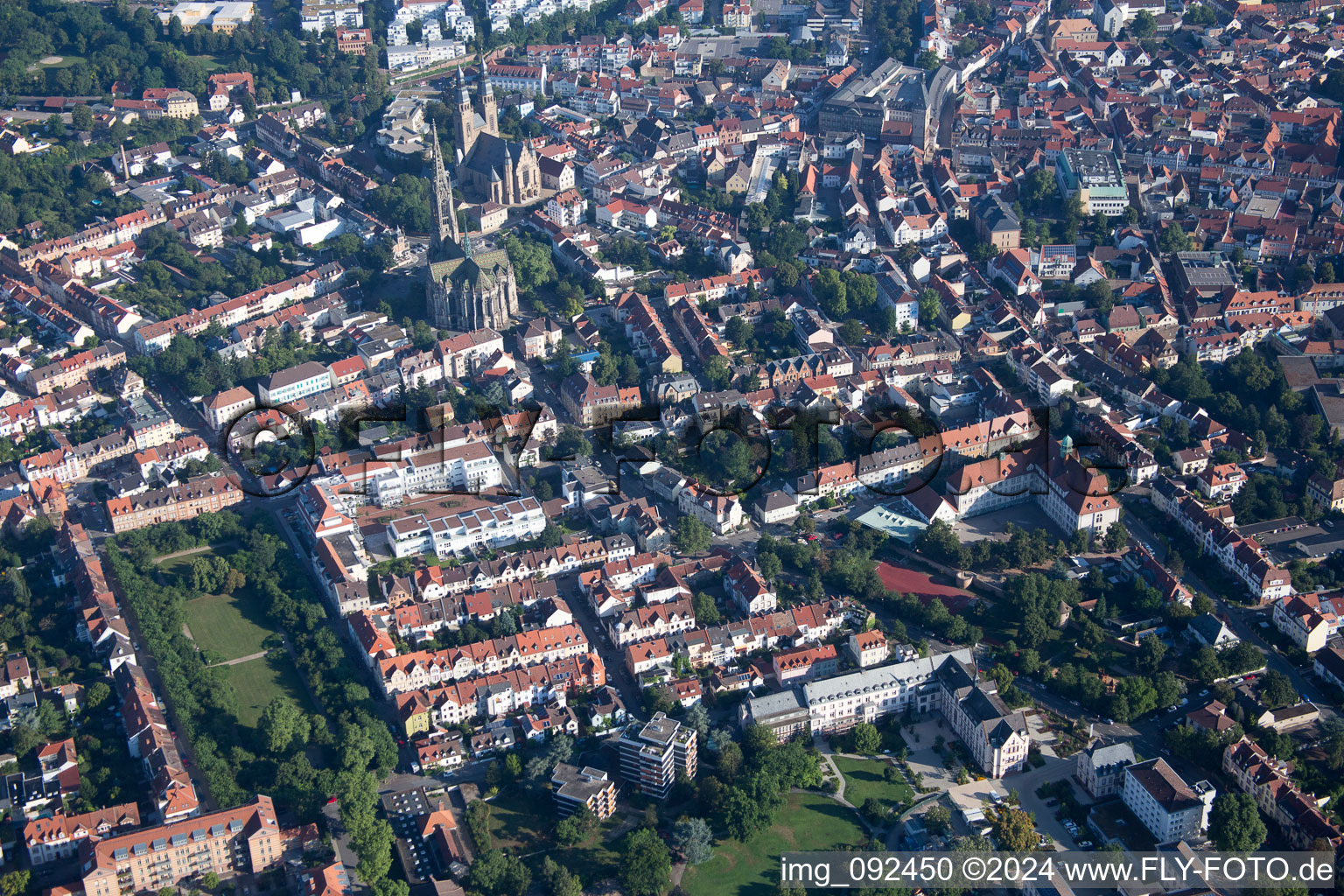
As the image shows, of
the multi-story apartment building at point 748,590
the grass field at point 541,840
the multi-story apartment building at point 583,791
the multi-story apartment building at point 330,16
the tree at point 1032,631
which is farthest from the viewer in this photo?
the multi-story apartment building at point 330,16

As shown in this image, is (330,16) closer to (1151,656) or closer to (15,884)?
(15,884)

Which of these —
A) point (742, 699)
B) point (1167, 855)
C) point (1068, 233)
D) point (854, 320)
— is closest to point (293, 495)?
point (742, 699)

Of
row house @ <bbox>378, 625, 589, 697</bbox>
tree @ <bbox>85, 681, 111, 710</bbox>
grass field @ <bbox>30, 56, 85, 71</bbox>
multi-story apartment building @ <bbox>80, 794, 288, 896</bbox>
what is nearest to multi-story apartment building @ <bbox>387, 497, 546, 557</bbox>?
row house @ <bbox>378, 625, 589, 697</bbox>

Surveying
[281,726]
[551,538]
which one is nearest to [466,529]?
[551,538]

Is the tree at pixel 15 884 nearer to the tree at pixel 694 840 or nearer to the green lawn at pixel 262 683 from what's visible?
the green lawn at pixel 262 683

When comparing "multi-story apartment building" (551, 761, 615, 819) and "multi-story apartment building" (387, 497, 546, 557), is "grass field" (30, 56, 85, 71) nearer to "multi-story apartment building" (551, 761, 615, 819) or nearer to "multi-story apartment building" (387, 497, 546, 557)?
"multi-story apartment building" (387, 497, 546, 557)

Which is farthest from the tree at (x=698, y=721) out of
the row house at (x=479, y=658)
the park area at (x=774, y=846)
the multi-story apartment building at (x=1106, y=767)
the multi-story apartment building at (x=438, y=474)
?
the multi-story apartment building at (x=438, y=474)

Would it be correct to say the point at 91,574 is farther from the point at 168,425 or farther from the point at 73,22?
the point at 73,22
